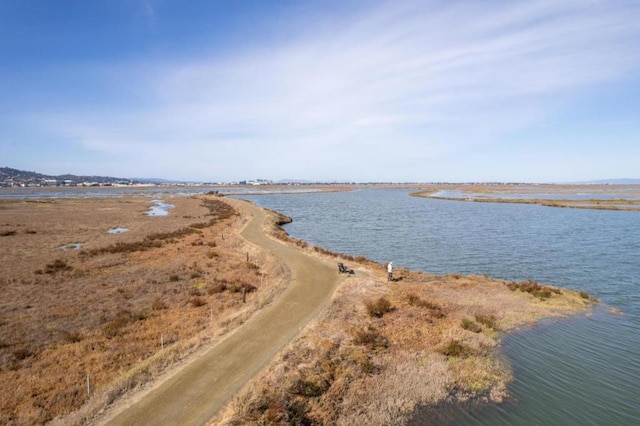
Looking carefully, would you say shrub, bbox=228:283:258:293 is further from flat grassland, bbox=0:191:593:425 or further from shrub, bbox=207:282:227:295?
shrub, bbox=207:282:227:295

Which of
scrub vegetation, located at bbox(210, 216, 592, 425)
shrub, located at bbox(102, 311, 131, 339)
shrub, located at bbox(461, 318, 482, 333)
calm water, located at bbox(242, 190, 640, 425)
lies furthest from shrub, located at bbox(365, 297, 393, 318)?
shrub, located at bbox(102, 311, 131, 339)

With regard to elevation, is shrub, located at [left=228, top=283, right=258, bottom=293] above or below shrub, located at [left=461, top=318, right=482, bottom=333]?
below

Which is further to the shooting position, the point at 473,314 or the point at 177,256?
the point at 177,256

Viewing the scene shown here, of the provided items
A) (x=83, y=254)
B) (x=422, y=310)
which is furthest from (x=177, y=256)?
(x=422, y=310)

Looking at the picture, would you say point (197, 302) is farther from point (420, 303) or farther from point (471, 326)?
point (471, 326)

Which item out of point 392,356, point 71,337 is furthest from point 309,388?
point 71,337

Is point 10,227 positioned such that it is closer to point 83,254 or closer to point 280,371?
point 83,254

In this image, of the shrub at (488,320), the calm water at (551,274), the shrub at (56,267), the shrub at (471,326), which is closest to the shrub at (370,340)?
the shrub at (471,326)
